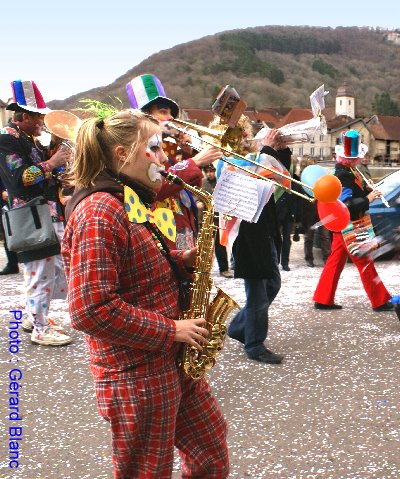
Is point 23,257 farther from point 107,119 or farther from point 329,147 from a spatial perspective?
point 329,147

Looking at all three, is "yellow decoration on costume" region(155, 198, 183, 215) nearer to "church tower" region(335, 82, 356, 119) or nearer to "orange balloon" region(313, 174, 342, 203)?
"orange balloon" region(313, 174, 342, 203)

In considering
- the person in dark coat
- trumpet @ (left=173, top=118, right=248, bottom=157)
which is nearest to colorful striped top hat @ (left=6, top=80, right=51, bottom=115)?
trumpet @ (left=173, top=118, right=248, bottom=157)

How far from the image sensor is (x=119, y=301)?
1.62 metres

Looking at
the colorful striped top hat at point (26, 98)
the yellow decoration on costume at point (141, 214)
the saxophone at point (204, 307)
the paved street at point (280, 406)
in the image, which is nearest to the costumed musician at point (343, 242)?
the paved street at point (280, 406)

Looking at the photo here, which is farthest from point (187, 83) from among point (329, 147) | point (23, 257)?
point (23, 257)

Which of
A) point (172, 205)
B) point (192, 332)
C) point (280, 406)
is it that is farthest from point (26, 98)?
point (192, 332)

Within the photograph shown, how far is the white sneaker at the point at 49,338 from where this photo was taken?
14.4ft

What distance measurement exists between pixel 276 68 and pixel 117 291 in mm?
111640

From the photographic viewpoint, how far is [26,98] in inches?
160

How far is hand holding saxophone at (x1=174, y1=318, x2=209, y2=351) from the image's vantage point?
1.72 meters

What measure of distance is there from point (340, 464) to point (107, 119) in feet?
6.44

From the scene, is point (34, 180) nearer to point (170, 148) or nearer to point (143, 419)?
point (170, 148)

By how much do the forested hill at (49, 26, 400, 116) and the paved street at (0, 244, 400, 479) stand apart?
274 feet

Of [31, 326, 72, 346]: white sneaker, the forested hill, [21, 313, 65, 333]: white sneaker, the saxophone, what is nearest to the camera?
the saxophone
